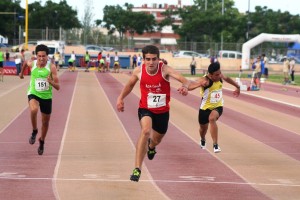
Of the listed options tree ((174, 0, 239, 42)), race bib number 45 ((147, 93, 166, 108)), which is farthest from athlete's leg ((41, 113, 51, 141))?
tree ((174, 0, 239, 42))

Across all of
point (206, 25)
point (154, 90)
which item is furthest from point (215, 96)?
point (206, 25)

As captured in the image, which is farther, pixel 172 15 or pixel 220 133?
pixel 172 15

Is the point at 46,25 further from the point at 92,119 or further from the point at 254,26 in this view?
the point at 92,119

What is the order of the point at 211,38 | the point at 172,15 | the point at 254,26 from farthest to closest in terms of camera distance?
1. the point at 172,15
2. the point at 254,26
3. the point at 211,38

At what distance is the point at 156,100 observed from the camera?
9.29 m

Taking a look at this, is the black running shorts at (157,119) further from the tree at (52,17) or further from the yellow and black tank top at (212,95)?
the tree at (52,17)

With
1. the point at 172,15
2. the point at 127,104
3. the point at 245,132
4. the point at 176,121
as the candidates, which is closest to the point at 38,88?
the point at 245,132

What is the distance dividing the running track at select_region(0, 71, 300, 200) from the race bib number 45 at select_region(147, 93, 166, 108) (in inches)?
39.5

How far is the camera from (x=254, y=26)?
10000 cm

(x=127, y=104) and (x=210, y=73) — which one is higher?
(x=210, y=73)

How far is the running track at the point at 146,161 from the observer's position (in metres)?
8.86

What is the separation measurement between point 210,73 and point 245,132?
461 centimetres

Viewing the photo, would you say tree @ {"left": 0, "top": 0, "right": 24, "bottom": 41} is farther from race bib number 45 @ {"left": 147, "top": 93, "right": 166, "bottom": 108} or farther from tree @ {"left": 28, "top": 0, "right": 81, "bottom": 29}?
race bib number 45 @ {"left": 147, "top": 93, "right": 166, "bottom": 108}

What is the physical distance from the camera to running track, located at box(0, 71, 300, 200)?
29.1ft
